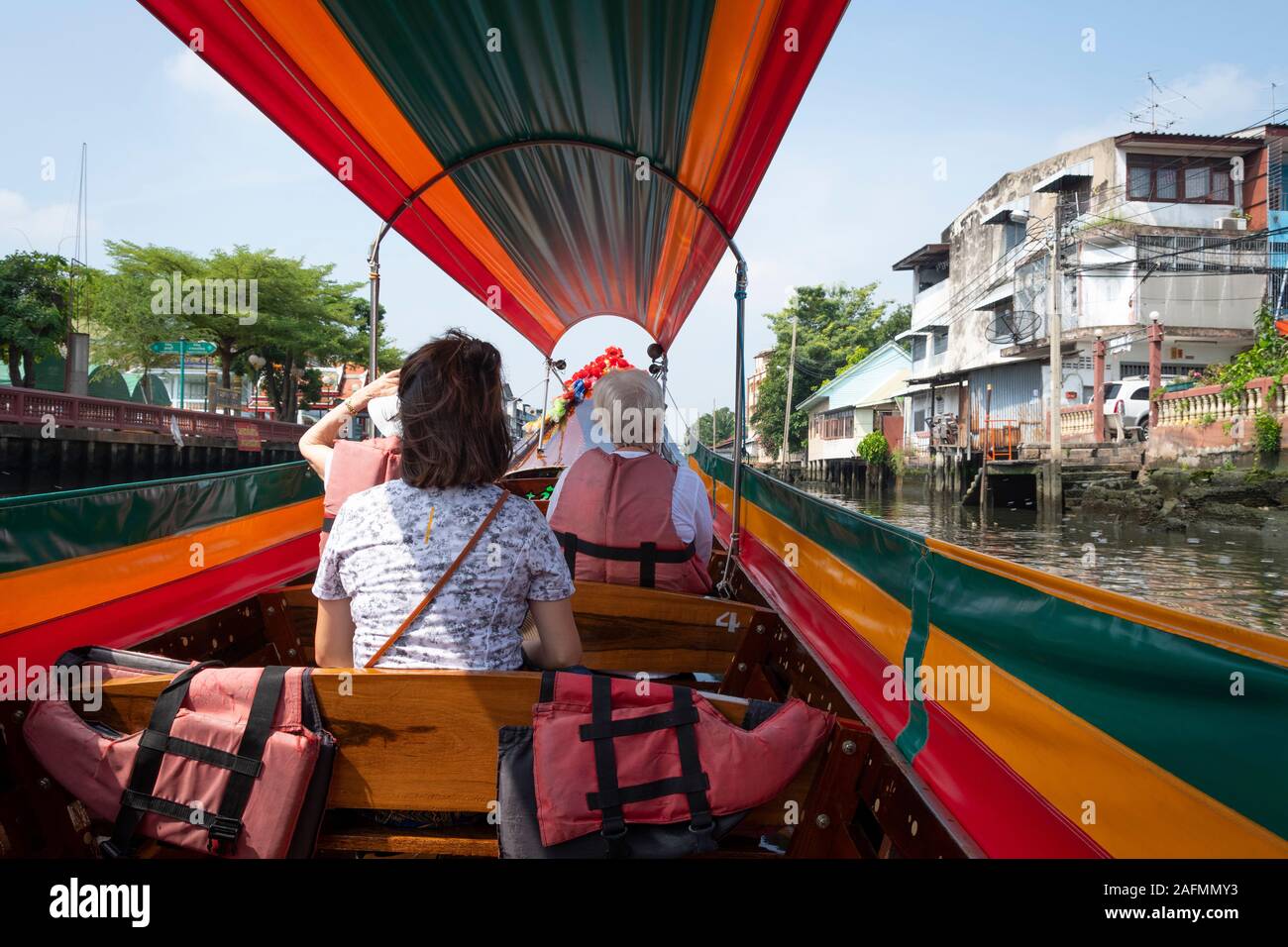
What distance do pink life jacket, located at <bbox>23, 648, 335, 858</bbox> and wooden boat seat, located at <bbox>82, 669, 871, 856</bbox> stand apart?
0.05m

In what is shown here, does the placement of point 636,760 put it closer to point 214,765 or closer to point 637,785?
point 637,785

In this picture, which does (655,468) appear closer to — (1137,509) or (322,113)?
(322,113)

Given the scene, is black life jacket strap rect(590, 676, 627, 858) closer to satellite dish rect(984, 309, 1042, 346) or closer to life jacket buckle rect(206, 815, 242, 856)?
life jacket buckle rect(206, 815, 242, 856)

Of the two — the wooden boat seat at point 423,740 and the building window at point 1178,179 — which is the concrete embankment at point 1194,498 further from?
the wooden boat seat at point 423,740

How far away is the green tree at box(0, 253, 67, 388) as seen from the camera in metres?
21.2

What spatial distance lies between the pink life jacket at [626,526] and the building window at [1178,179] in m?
29.8

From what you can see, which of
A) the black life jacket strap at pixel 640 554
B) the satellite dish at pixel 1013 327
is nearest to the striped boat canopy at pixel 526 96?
the black life jacket strap at pixel 640 554

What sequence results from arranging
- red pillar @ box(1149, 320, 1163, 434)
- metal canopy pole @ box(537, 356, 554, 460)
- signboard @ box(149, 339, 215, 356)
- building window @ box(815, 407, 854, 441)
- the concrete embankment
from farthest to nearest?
1. building window @ box(815, 407, 854, 441)
2. signboard @ box(149, 339, 215, 356)
3. red pillar @ box(1149, 320, 1163, 434)
4. the concrete embankment
5. metal canopy pole @ box(537, 356, 554, 460)

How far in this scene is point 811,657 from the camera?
2.46m

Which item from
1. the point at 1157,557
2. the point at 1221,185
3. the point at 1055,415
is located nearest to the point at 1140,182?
the point at 1221,185

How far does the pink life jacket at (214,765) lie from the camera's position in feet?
4.75

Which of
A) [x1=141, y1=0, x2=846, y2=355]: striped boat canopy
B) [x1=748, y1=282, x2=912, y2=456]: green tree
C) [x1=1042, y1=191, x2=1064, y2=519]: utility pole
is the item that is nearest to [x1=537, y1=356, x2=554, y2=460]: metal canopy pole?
[x1=141, y1=0, x2=846, y2=355]: striped boat canopy

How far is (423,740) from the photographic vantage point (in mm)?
1527
